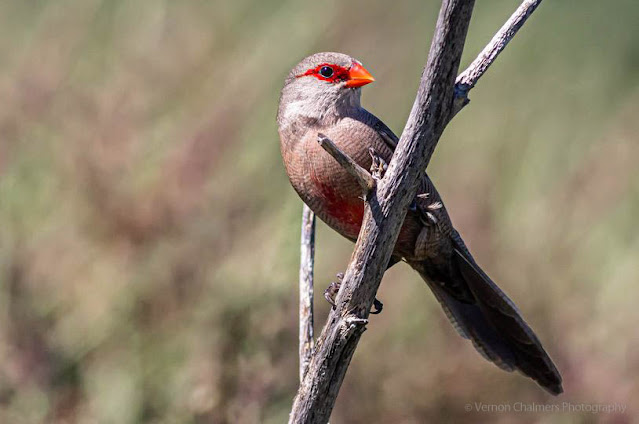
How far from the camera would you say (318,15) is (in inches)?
224

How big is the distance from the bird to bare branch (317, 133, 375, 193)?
59cm

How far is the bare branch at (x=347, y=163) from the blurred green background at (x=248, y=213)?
157cm

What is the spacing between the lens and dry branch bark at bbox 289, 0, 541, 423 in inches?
93.5

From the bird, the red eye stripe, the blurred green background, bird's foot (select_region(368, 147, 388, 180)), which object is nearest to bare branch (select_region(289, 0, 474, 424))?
bird's foot (select_region(368, 147, 388, 180))

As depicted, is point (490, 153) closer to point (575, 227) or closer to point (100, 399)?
point (575, 227)

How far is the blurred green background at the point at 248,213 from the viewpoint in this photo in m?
4.16

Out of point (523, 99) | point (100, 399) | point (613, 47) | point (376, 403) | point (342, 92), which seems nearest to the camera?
point (342, 92)

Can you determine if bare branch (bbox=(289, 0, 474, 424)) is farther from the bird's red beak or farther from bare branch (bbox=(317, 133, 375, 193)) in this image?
the bird's red beak

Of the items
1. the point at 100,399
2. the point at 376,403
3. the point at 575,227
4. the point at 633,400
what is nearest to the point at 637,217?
the point at 575,227

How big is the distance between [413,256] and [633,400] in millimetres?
1856

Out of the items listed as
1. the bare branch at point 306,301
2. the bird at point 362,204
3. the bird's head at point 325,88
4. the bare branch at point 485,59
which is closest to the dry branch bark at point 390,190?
the bare branch at point 485,59

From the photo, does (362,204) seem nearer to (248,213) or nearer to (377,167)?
(377,167)

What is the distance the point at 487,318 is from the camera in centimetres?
368

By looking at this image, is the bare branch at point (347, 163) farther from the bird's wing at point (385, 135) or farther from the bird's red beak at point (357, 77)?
the bird's red beak at point (357, 77)
